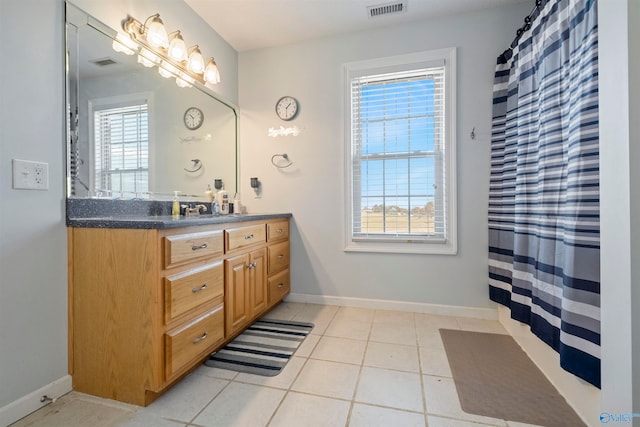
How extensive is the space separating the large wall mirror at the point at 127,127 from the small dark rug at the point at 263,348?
1116 mm

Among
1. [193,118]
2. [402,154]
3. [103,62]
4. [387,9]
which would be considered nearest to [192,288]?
[103,62]

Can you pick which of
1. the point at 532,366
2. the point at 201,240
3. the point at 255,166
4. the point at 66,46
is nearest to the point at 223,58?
the point at 255,166

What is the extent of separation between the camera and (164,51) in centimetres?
190

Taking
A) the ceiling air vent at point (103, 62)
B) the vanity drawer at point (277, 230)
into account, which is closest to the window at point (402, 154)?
the vanity drawer at point (277, 230)

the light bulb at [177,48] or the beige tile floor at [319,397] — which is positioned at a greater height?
the light bulb at [177,48]

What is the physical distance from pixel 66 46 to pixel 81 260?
1036 mm

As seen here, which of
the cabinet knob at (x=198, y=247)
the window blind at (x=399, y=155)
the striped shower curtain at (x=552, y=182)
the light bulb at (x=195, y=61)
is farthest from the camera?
the window blind at (x=399, y=155)

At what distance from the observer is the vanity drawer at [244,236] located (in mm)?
1728

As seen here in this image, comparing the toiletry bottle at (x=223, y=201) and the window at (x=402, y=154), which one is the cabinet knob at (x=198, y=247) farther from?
the window at (x=402, y=154)

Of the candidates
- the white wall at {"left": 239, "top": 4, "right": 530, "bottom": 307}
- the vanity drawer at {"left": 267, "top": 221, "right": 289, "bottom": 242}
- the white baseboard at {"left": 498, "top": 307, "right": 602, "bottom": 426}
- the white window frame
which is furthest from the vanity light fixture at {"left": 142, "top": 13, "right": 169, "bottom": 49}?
the white baseboard at {"left": 498, "top": 307, "right": 602, "bottom": 426}

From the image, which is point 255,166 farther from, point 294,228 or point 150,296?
point 150,296

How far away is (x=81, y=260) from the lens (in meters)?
1.32

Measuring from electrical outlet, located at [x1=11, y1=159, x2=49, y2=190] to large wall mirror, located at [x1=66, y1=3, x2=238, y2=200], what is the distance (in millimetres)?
105

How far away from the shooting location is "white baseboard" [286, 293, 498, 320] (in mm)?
2236
